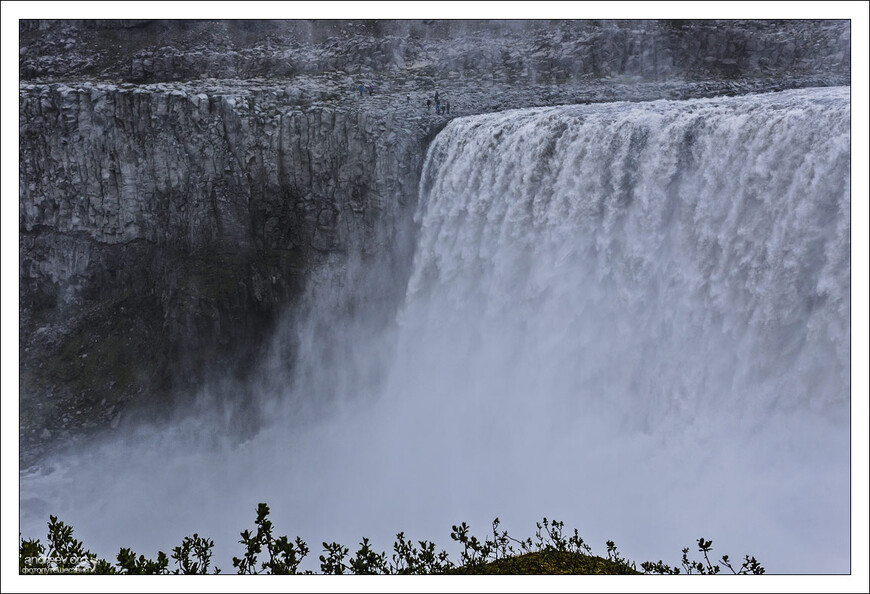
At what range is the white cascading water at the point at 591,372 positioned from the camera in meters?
8.08

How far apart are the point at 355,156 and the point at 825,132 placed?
7657 mm

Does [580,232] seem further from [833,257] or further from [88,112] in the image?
[88,112]

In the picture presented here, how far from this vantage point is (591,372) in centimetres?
1020

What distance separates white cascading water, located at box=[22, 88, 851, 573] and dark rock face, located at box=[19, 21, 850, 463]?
2.68ft

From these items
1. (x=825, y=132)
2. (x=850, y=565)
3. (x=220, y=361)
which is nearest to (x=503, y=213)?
(x=825, y=132)

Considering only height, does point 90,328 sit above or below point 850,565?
above

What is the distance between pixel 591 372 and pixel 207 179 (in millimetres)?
7719

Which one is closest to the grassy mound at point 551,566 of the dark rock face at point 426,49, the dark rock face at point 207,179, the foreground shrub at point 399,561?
the foreground shrub at point 399,561

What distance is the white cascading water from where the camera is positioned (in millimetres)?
8078

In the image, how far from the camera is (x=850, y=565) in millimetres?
7473

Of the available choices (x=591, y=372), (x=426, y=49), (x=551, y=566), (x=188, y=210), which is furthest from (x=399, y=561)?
(x=188, y=210)

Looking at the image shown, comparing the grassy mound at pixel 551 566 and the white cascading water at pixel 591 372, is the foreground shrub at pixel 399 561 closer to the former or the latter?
the grassy mound at pixel 551 566

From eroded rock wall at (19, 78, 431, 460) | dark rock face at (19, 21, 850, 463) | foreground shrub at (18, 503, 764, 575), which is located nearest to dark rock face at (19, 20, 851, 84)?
dark rock face at (19, 21, 850, 463)

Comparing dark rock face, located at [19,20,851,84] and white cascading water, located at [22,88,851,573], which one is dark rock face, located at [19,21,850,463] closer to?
dark rock face, located at [19,20,851,84]
